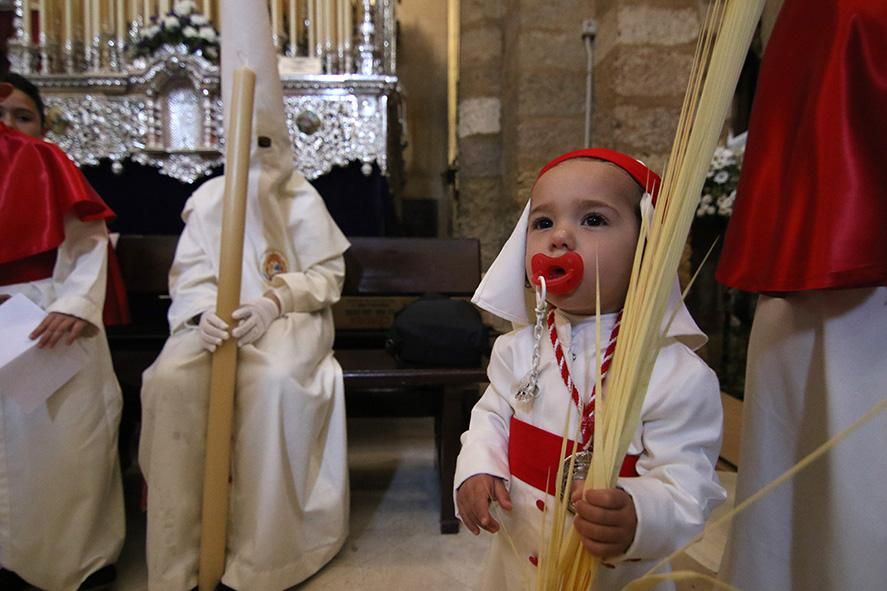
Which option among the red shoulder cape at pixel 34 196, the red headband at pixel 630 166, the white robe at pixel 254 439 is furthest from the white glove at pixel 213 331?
the red headband at pixel 630 166

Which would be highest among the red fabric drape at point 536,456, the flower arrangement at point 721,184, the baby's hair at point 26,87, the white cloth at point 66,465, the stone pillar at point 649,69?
the stone pillar at point 649,69

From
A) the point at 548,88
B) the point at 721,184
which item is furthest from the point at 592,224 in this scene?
the point at 548,88

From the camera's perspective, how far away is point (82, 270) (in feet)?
5.42

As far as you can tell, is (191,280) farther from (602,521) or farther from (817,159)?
(817,159)

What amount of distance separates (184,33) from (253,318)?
87.2 inches

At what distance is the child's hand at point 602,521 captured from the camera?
593 mm

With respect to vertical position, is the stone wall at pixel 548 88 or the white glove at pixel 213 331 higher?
the stone wall at pixel 548 88

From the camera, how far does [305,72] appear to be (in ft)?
10.2

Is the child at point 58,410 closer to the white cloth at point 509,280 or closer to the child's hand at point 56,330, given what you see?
the child's hand at point 56,330

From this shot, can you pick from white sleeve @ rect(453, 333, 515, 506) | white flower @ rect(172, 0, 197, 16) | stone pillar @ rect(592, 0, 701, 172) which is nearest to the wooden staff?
white sleeve @ rect(453, 333, 515, 506)

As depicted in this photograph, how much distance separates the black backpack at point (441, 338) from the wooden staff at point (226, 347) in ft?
2.13

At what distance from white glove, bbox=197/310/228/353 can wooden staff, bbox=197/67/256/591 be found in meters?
0.02

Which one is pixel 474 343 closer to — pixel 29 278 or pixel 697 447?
pixel 697 447

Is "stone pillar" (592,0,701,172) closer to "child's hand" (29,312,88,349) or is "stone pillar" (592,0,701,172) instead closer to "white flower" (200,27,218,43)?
"white flower" (200,27,218,43)
